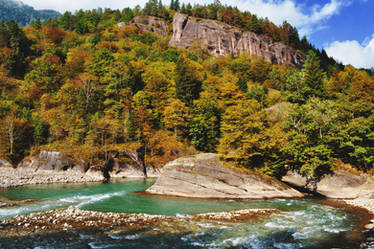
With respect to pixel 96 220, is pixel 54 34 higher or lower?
higher

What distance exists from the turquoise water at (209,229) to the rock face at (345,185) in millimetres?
3925

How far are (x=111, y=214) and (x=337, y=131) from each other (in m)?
29.4

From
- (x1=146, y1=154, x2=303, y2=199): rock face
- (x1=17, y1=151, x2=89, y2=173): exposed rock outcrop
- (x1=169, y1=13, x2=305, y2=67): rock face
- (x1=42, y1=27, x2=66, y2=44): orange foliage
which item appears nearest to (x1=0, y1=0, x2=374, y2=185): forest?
(x1=17, y1=151, x2=89, y2=173): exposed rock outcrop

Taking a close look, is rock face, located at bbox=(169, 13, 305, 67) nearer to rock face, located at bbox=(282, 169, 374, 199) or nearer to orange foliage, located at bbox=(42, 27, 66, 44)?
orange foliage, located at bbox=(42, 27, 66, 44)

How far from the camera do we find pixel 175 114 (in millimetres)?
48844

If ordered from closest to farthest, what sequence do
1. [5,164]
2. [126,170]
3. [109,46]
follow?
[5,164], [126,170], [109,46]

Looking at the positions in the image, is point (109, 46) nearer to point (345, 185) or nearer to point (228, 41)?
point (228, 41)

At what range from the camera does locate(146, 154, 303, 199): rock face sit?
1039 inches

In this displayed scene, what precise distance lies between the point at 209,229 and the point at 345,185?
2093cm

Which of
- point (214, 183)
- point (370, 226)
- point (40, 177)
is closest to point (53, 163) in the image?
point (40, 177)

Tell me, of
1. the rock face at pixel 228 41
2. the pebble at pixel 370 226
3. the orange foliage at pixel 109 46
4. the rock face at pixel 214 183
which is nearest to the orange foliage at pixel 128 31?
the rock face at pixel 228 41

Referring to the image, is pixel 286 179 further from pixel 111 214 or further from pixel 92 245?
pixel 92 245

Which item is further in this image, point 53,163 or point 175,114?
point 175,114

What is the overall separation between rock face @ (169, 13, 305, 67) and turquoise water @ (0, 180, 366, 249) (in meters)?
95.0
